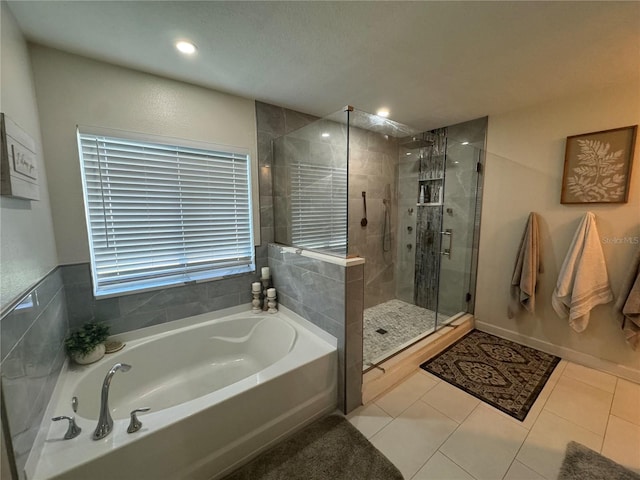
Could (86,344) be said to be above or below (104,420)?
above

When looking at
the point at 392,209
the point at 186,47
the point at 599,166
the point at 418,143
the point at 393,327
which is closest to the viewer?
the point at 186,47

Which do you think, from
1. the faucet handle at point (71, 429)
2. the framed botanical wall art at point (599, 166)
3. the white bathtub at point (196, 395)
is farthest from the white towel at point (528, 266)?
the faucet handle at point (71, 429)

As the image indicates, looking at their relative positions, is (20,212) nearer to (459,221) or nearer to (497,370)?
(497,370)

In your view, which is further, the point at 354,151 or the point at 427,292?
the point at 427,292

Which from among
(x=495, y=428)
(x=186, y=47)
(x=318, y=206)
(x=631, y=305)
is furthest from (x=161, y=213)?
(x=631, y=305)

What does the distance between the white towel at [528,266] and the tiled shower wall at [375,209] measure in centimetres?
140

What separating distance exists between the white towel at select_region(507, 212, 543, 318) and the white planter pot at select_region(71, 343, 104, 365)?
11.4 feet

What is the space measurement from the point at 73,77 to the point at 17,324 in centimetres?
154

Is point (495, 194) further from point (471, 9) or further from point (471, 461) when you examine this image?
point (471, 461)

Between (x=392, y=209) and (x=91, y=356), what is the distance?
3.27m

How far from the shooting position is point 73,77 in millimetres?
1595

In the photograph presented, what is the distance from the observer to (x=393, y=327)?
2.88m

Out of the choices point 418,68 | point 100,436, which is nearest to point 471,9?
point 418,68

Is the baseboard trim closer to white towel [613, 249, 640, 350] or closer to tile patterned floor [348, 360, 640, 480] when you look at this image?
tile patterned floor [348, 360, 640, 480]
